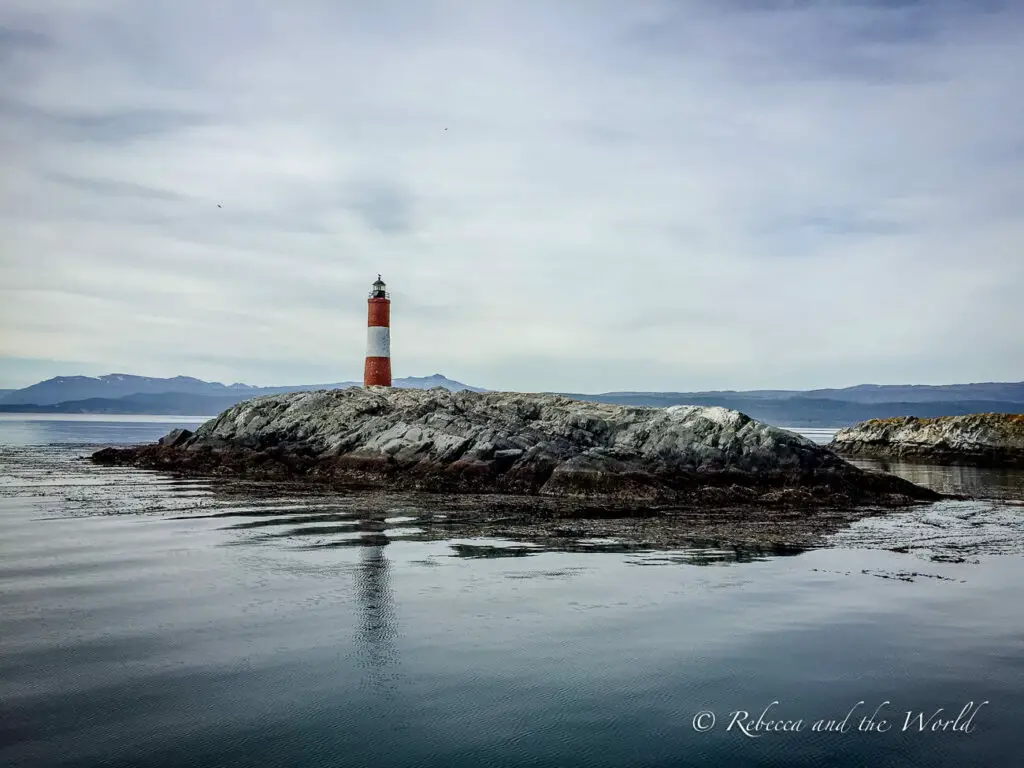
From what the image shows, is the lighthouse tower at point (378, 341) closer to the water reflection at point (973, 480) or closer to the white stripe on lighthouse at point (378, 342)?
the white stripe on lighthouse at point (378, 342)

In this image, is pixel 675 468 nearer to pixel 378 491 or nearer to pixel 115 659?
pixel 378 491

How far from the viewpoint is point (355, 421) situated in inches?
1315

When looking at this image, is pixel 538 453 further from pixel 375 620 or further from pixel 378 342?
pixel 378 342

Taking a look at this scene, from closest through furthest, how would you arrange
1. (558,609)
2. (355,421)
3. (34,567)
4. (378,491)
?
(558,609), (34,567), (378,491), (355,421)

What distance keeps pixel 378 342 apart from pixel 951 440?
39923mm

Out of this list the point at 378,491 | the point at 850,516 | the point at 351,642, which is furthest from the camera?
the point at 378,491

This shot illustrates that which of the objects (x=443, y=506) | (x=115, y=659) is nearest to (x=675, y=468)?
(x=443, y=506)

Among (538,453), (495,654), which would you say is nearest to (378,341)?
(538,453)

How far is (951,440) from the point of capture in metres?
52.8

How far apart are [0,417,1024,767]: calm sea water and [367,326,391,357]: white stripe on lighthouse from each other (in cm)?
3322

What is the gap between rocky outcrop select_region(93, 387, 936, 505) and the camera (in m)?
24.8

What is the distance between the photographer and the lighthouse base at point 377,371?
154 ft

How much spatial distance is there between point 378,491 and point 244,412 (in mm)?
15665

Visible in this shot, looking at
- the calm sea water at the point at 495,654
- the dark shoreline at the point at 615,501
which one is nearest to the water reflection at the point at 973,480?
the dark shoreline at the point at 615,501
